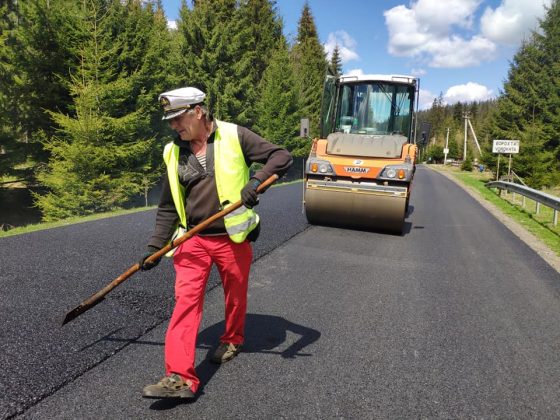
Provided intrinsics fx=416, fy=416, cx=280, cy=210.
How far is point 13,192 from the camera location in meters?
16.9

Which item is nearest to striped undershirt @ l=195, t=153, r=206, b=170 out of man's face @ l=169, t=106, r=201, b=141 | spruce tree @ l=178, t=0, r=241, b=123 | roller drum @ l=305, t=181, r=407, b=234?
man's face @ l=169, t=106, r=201, b=141

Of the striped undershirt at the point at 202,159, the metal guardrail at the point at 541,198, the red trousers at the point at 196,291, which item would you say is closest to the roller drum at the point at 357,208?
the metal guardrail at the point at 541,198

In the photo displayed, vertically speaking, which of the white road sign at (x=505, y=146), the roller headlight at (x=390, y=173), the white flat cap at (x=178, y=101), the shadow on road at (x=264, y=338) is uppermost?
the white road sign at (x=505, y=146)

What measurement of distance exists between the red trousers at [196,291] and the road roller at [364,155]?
525 cm

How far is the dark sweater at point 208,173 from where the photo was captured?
279 cm

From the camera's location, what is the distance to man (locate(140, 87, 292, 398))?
104 inches

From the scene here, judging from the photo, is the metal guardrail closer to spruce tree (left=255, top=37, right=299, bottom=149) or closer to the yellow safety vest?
the yellow safety vest

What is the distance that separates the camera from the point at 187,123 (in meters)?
2.68

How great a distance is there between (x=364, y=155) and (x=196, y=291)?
6133 millimetres

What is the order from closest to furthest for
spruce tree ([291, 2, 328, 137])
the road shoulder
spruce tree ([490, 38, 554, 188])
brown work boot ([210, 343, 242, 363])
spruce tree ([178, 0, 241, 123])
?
brown work boot ([210, 343, 242, 363]) < the road shoulder < spruce tree ([178, 0, 241, 123]) < spruce tree ([490, 38, 554, 188]) < spruce tree ([291, 2, 328, 137])

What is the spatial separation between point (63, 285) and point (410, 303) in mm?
3771

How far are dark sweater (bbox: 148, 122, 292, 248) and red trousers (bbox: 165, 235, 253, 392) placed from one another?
0.46 feet

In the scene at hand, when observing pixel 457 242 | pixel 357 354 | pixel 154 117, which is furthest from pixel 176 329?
pixel 154 117

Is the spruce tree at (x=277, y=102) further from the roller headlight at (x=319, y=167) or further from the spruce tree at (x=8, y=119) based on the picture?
A: the roller headlight at (x=319, y=167)
